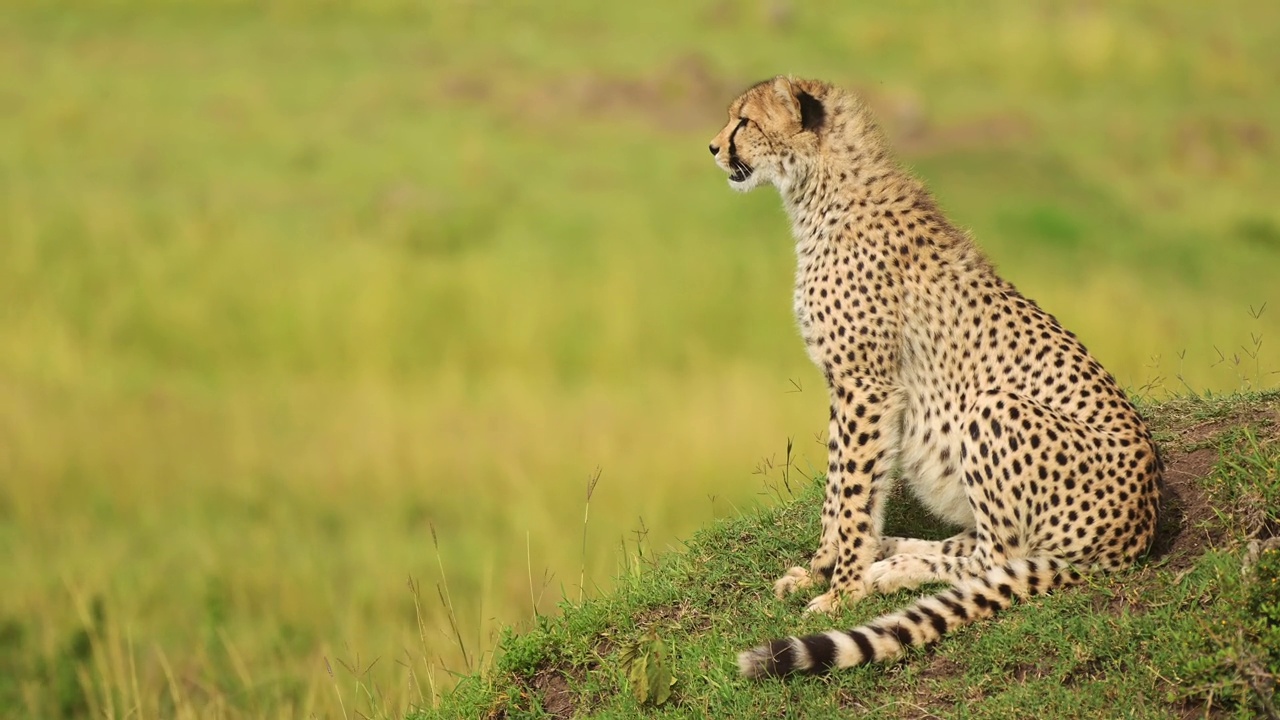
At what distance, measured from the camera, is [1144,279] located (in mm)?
11594

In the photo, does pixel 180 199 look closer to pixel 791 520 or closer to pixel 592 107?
pixel 592 107

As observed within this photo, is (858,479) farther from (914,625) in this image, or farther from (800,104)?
(800,104)

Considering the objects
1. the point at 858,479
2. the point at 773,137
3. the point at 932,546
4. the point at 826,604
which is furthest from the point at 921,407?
the point at 773,137

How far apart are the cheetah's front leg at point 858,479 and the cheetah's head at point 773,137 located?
2.31ft

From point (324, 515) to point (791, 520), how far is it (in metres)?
4.54

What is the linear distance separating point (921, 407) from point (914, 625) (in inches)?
25.0

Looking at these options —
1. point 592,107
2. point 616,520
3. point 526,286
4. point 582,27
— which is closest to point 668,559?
point 616,520

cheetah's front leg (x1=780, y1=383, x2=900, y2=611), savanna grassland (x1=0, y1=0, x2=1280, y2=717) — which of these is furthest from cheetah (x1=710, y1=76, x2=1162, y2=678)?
savanna grassland (x1=0, y1=0, x2=1280, y2=717)

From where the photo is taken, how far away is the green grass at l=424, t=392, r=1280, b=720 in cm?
309

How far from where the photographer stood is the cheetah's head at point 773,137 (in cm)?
397

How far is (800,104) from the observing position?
3.95 metres

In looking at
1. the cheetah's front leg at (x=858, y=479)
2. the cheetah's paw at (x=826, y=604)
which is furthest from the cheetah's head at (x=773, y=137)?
the cheetah's paw at (x=826, y=604)

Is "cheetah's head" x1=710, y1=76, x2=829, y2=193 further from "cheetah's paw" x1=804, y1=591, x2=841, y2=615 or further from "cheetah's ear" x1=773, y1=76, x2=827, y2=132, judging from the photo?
"cheetah's paw" x1=804, y1=591, x2=841, y2=615

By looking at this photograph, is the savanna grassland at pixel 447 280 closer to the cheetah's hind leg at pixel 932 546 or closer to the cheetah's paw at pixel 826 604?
the cheetah's hind leg at pixel 932 546
